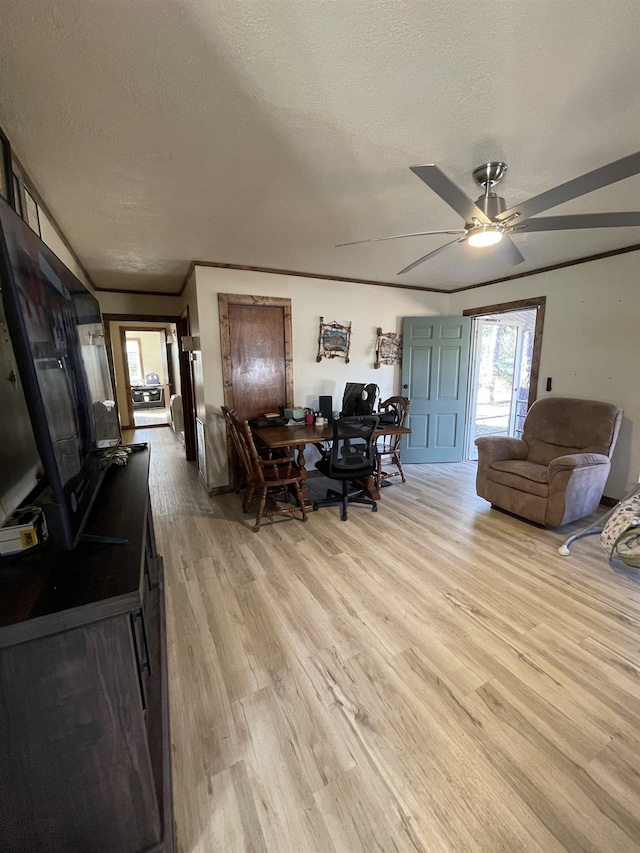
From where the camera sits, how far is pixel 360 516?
3256 millimetres

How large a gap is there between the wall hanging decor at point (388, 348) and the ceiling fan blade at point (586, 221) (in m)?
2.80

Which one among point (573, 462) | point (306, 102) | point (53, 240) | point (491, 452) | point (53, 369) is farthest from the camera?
point (491, 452)

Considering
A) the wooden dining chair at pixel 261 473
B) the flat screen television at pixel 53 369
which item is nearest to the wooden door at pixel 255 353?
the wooden dining chair at pixel 261 473

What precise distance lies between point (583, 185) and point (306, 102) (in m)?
1.21

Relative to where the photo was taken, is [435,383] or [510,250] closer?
[510,250]

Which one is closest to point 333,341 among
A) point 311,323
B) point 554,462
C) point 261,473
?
point 311,323

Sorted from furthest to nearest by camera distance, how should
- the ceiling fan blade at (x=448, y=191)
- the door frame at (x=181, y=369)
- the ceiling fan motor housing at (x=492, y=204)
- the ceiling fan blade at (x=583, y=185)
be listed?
the door frame at (x=181, y=369), the ceiling fan motor housing at (x=492, y=204), the ceiling fan blade at (x=448, y=191), the ceiling fan blade at (x=583, y=185)

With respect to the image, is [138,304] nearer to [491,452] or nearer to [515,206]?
[515,206]

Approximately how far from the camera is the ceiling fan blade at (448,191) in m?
1.38

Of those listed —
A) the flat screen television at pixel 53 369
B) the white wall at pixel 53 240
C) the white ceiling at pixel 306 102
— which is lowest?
the flat screen television at pixel 53 369

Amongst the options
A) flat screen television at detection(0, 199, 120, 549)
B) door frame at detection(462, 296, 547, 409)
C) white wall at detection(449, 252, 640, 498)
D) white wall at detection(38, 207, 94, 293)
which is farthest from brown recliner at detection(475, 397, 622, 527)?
white wall at detection(38, 207, 94, 293)

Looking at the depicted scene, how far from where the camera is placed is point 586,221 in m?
Answer: 1.72

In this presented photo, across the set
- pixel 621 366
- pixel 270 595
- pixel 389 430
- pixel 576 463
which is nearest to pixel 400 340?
pixel 389 430

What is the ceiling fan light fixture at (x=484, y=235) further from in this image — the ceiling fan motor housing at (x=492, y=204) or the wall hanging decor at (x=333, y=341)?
the wall hanging decor at (x=333, y=341)
